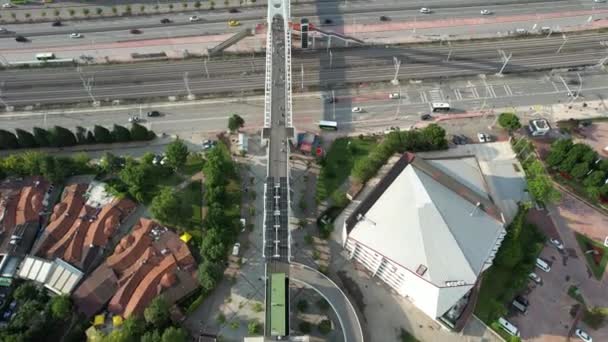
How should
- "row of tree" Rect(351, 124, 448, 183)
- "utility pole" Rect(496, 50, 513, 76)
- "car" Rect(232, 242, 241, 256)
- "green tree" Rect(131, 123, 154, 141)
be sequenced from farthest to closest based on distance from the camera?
"utility pole" Rect(496, 50, 513, 76) → "green tree" Rect(131, 123, 154, 141) → "row of tree" Rect(351, 124, 448, 183) → "car" Rect(232, 242, 241, 256)

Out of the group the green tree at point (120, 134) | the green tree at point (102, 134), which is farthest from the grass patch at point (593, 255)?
the green tree at point (102, 134)

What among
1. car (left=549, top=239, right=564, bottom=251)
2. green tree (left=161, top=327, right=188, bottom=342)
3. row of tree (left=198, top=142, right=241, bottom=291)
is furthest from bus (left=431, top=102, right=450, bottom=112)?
green tree (left=161, top=327, right=188, bottom=342)

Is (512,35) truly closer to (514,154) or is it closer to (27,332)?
(514,154)

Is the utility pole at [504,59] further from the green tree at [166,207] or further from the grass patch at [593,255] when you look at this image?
the green tree at [166,207]

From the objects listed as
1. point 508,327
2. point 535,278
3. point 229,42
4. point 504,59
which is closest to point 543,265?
point 535,278

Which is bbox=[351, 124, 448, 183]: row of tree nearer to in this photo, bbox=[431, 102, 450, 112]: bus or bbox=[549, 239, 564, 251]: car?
bbox=[431, 102, 450, 112]: bus

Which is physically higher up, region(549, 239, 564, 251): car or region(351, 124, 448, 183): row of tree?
region(351, 124, 448, 183): row of tree

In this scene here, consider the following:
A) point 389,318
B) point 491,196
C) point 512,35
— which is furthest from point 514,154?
point 389,318
